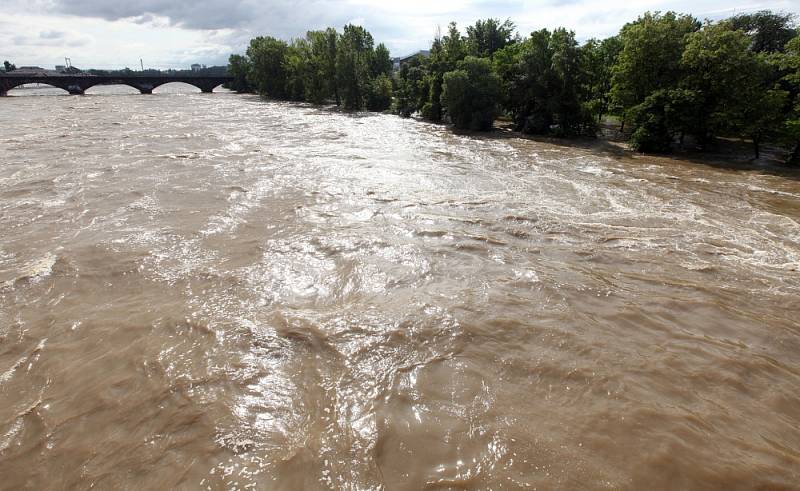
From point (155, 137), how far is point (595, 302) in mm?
33671

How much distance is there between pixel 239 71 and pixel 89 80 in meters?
33.4

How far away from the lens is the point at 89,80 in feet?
308

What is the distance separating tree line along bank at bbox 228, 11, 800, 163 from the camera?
79.4ft

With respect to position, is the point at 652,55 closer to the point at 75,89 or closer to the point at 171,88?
the point at 75,89

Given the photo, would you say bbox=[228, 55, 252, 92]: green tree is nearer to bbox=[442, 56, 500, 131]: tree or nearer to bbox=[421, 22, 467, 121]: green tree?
bbox=[421, 22, 467, 121]: green tree

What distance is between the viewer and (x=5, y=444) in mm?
5254

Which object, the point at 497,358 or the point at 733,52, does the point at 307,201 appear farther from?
the point at 733,52

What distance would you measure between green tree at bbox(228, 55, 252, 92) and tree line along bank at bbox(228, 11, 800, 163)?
5191 centimetres

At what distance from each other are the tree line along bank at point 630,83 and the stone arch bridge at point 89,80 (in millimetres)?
61106

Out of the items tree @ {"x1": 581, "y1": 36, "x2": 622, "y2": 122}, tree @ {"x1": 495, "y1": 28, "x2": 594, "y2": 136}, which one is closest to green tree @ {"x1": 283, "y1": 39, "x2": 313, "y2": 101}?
tree @ {"x1": 495, "y1": 28, "x2": 594, "y2": 136}

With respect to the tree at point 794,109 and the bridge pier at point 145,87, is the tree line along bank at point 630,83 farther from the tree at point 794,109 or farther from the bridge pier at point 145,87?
the bridge pier at point 145,87

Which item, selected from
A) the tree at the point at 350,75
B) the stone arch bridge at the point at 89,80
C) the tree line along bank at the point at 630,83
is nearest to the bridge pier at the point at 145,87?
the stone arch bridge at the point at 89,80

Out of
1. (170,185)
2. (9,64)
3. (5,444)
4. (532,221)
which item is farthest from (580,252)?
(9,64)

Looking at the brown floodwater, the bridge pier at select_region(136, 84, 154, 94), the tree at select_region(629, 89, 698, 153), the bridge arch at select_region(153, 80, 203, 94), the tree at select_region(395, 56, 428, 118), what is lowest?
the brown floodwater
